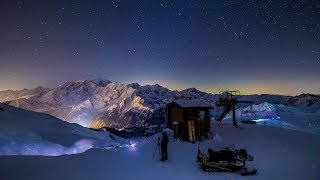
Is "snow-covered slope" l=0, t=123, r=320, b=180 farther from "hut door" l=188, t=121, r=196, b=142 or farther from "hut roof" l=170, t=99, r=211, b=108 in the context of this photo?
Result: "hut roof" l=170, t=99, r=211, b=108

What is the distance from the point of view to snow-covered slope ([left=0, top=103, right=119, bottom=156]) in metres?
26.6

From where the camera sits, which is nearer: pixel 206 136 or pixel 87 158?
pixel 87 158

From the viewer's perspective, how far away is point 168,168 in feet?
64.3

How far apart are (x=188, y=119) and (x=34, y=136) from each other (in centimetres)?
1650

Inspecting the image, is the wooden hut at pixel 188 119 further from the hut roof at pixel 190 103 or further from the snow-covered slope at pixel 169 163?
the snow-covered slope at pixel 169 163

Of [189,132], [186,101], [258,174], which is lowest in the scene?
[258,174]

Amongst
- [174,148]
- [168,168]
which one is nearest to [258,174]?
[168,168]

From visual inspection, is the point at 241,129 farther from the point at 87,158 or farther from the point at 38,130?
the point at 38,130

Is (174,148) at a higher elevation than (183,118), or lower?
lower

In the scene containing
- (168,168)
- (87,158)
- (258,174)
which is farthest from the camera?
(87,158)

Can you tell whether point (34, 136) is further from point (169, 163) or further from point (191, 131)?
point (169, 163)

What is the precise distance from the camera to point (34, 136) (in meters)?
31.5

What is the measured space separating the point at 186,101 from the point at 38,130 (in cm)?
1751

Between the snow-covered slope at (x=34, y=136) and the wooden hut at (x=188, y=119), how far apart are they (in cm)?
1154
